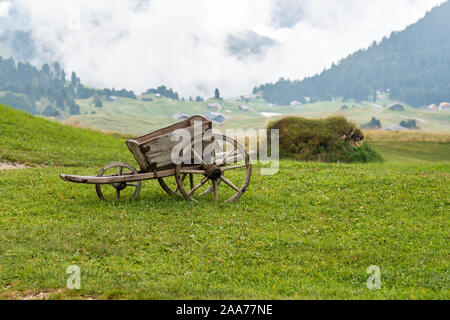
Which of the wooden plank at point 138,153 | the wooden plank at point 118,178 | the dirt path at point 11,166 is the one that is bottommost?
the dirt path at point 11,166

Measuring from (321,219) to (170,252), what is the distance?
4200 mm

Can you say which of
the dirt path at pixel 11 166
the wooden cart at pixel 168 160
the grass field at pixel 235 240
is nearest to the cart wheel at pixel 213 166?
the wooden cart at pixel 168 160

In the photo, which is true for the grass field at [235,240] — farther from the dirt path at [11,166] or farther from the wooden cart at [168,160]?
the dirt path at [11,166]

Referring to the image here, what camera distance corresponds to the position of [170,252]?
26.8 ft

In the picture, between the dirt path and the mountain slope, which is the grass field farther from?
the mountain slope

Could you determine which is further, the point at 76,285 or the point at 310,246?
the point at 310,246

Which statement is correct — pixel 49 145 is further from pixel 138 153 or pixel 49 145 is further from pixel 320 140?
pixel 320 140

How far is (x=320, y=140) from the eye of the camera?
28422 millimetres

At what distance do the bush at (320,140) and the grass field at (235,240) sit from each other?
13.4m

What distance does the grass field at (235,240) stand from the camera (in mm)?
6605

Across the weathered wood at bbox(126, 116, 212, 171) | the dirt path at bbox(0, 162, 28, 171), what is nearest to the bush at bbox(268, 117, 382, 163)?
the dirt path at bbox(0, 162, 28, 171)

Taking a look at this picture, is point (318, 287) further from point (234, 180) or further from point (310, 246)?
point (234, 180)
